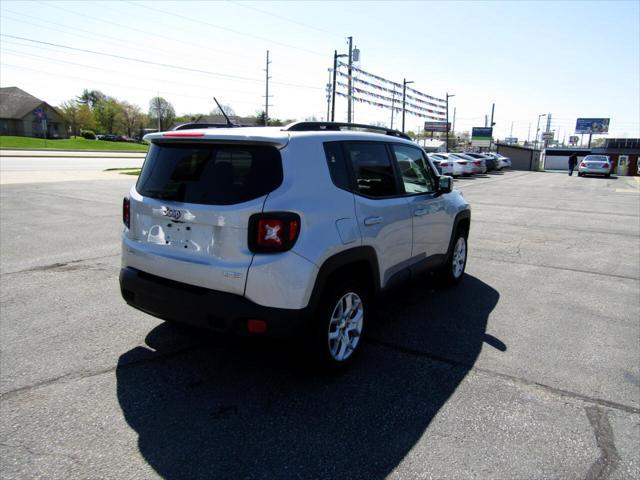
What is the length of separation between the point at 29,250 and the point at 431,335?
5.98 metres

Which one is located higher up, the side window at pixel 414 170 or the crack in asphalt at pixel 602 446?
the side window at pixel 414 170

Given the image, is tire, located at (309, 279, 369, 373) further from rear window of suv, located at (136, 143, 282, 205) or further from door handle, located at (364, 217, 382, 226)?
rear window of suv, located at (136, 143, 282, 205)

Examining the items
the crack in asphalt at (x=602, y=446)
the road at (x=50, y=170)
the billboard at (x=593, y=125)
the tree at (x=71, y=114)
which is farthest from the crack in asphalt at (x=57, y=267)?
the billboard at (x=593, y=125)

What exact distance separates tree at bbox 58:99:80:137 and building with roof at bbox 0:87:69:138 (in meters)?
4.41

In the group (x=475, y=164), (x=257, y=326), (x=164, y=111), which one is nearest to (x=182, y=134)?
(x=257, y=326)

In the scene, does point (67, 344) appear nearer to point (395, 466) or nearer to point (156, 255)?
point (156, 255)

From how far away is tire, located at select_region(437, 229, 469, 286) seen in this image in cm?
557

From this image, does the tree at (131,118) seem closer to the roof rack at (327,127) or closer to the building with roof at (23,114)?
the building with roof at (23,114)

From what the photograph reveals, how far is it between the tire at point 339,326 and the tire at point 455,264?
2.11 m

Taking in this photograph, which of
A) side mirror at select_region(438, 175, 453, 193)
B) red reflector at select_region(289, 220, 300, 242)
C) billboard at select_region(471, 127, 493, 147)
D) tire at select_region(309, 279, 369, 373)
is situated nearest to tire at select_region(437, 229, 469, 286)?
side mirror at select_region(438, 175, 453, 193)

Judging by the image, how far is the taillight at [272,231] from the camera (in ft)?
9.47

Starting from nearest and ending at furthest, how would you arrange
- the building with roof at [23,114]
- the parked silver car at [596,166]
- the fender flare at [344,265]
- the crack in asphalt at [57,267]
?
the fender flare at [344,265] → the crack in asphalt at [57,267] → the parked silver car at [596,166] → the building with roof at [23,114]

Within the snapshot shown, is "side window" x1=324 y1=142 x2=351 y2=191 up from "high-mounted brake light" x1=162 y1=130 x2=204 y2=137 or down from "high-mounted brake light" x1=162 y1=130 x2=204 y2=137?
down

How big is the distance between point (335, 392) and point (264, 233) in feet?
4.15
